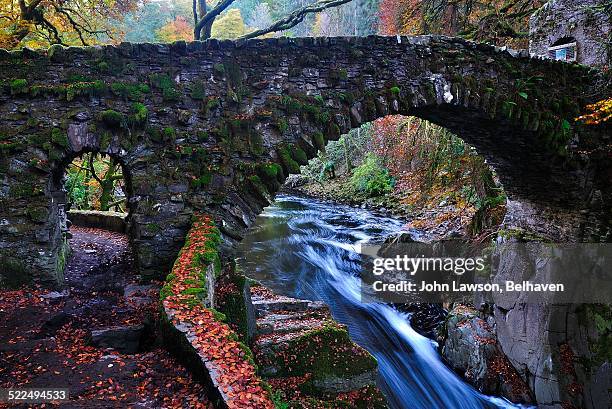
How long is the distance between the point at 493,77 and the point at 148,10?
3156 cm

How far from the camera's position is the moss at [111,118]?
573 centimetres

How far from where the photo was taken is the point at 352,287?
35.0 feet

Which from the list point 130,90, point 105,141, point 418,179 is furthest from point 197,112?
point 418,179

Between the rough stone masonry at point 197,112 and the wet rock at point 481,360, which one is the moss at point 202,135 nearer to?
the rough stone masonry at point 197,112

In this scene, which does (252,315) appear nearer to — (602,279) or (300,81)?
(300,81)

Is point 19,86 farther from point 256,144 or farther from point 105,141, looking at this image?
point 256,144

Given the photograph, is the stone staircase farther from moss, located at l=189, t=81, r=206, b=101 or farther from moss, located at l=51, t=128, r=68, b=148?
moss, located at l=51, t=128, r=68, b=148

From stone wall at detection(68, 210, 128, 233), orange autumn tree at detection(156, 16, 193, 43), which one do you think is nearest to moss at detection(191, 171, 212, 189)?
stone wall at detection(68, 210, 128, 233)

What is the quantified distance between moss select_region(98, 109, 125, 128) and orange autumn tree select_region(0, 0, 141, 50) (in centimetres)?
463

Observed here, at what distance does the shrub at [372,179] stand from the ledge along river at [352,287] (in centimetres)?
170

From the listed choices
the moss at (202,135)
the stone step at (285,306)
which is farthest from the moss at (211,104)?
the stone step at (285,306)

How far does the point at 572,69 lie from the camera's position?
27.2 feet

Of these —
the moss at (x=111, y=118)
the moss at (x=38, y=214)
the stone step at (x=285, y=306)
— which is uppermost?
the moss at (x=111, y=118)

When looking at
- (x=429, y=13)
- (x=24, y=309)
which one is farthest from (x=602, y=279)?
(x=24, y=309)
